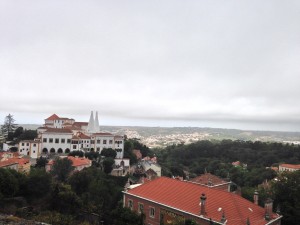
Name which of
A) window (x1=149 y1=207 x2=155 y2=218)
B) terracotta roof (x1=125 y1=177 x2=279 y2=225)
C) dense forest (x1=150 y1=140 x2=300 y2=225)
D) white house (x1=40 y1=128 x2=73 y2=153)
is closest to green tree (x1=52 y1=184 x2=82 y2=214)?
terracotta roof (x1=125 y1=177 x2=279 y2=225)

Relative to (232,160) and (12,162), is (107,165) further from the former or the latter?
(232,160)

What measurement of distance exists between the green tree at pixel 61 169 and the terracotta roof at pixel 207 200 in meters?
15.8

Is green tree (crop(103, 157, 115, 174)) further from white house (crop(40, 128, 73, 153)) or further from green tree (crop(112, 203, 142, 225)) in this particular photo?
green tree (crop(112, 203, 142, 225))

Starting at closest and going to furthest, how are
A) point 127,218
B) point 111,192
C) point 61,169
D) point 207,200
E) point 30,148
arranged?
1. point 127,218
2. point 207,200
3. point 111,192
4. point 61,169
5. point 30,148

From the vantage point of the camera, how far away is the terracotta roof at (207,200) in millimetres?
21078

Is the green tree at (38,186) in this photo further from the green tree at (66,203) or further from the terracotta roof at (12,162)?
the terracotta roof at (12,162)

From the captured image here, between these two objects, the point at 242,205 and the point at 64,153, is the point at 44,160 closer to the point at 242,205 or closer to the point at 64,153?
the point at 64,153

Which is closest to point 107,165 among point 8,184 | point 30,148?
point 30,148

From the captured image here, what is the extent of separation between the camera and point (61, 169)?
1577 inches

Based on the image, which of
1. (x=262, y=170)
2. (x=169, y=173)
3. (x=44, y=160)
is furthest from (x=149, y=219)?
(x=262, y=170)

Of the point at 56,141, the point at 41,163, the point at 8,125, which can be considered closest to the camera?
the point at 41,163

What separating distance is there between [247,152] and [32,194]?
269 feet

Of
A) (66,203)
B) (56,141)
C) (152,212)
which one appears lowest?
(66,203)

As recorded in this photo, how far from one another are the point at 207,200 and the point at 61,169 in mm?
23592
